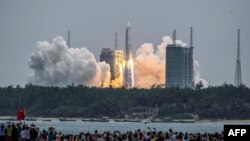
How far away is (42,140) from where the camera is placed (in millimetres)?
72750

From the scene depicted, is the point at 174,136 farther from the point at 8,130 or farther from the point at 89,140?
the point at 8,130

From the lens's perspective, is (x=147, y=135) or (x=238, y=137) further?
(x=147, y=135)

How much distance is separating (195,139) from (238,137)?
86.1 feet

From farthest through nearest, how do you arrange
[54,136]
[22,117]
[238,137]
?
1. [22,117]
2. [54,136]
3. [238,137]

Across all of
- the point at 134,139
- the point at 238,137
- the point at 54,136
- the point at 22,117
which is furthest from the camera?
the point at 22,117

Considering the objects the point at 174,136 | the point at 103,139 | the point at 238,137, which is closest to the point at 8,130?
the point at 103,139

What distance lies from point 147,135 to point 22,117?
48.8 feet

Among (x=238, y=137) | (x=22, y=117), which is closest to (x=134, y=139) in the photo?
(x=22, y=117)

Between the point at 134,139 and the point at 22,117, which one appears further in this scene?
the point at 22,117

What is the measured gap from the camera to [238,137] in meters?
40.4

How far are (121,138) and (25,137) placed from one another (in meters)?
6.76

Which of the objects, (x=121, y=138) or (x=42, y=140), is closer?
(x=121, y=138)

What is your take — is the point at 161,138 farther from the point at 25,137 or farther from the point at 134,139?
the point at 25,137

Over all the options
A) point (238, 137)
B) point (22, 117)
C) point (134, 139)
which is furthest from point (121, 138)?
point (238, 137)
